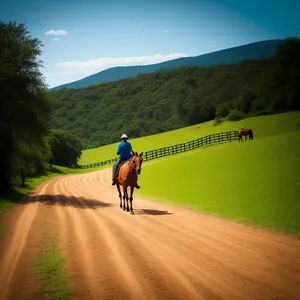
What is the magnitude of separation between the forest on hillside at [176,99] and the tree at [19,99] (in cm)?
173

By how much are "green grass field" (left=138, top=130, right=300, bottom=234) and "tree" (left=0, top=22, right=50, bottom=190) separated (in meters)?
9.71

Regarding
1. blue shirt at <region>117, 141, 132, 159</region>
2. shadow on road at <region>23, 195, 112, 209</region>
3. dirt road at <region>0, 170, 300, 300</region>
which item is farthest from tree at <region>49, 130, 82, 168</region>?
dirt road at <region>0, 170, 300, 300</region>

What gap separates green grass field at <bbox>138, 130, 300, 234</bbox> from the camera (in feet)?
37.5

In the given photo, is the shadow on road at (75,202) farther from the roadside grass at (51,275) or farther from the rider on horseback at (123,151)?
the roadside grass at (51,275)

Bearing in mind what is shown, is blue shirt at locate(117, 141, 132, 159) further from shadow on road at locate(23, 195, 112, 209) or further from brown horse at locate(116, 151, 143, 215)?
shadow on road at locate(23, 195, 112, 209)

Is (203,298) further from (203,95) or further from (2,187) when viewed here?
(203,95)

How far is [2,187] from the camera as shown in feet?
62.5

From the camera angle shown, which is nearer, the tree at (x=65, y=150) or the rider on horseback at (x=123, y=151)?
the rider on horseback at (x=123, y=151)

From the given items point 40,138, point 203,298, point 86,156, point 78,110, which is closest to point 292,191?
point 203,298

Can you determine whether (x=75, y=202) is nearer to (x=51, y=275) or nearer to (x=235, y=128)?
(x=51, y=275)

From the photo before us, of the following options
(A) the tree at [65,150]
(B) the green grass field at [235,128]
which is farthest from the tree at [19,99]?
(A) the tree at [65,150]

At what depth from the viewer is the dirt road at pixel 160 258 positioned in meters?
5.45

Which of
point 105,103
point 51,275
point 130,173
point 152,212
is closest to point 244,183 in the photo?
point 152,212

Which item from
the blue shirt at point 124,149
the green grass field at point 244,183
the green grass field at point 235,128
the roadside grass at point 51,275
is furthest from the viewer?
the green grass field at point 235,128
